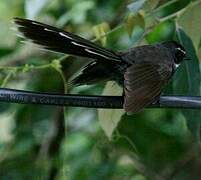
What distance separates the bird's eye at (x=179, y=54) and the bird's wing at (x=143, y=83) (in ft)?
0.51

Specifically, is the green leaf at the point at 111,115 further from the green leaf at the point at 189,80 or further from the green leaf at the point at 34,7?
the green leaf at the point at 34,7

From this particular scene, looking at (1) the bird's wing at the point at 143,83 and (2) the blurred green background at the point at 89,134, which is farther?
(2) the blurred green background at the point at 89,134

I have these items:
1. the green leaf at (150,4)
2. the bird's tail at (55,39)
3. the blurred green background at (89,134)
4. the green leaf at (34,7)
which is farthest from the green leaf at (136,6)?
the blurred green background at (89,134)

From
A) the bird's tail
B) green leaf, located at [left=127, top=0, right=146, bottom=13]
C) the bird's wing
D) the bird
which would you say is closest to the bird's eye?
the bird

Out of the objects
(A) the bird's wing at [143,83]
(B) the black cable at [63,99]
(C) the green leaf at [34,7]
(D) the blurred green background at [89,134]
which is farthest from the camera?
(D) the blurred green background at [89,134]

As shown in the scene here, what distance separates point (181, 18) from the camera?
2.31 m

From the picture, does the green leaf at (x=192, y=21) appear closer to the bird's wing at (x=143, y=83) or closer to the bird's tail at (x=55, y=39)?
the bird's wing at (x=143, y=83)

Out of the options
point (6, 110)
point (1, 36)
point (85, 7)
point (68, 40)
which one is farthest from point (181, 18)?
point (1, 36)

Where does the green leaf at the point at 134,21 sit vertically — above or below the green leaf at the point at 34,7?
below

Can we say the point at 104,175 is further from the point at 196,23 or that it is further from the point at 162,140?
the point at 196,23

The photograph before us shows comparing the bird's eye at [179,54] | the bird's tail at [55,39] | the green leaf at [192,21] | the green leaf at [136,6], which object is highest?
the green leaf at [136,6]

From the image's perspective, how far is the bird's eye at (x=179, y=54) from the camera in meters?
2.33

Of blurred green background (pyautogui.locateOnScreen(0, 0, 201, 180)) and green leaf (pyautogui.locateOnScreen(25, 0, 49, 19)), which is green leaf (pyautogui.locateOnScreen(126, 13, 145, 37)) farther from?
blurred green background (pyautogui.locateOnScreen(0, 0, 201, 180))

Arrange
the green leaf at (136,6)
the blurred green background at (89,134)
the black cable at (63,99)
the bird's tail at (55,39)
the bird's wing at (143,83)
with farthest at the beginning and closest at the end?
1. the blurred green background at (89,134)
2. the green leaf at (136,6)
3. the bird's tail at (55,39)
4. the bird's wing at (143,83)
5. the black cable at (63,99)
